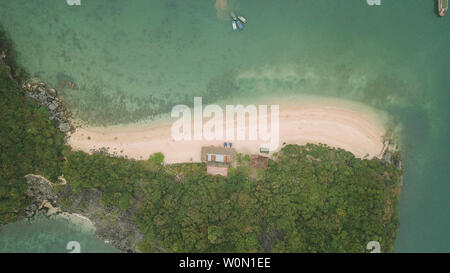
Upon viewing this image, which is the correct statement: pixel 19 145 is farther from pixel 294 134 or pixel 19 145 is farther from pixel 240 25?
pixel 294 134

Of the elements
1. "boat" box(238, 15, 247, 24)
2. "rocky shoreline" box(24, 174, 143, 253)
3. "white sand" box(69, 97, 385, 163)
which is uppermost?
"boat" box(238, 15, 247, 24)

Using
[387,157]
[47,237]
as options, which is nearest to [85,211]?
[47,237]

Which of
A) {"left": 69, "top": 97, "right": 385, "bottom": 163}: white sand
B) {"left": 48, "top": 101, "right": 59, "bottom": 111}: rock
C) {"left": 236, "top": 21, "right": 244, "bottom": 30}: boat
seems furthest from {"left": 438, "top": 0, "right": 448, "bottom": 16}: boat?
{"left": 48, "top": 101, "right": 59, "bottom": 111}: rock

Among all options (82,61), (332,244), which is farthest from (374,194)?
(82,61)

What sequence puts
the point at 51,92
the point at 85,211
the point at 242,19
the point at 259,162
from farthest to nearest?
1. the point at 242,19
2. the point at 51,92
3. the point at 259,162
4. the point at 85,211

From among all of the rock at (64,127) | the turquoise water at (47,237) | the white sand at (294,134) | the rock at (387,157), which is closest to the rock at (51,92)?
the rock at (64,127)

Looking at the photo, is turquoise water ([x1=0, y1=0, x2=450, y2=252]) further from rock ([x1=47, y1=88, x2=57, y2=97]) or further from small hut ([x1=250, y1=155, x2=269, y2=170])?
small hut ([x1=250, y1=155, x2=269, y2=170])
